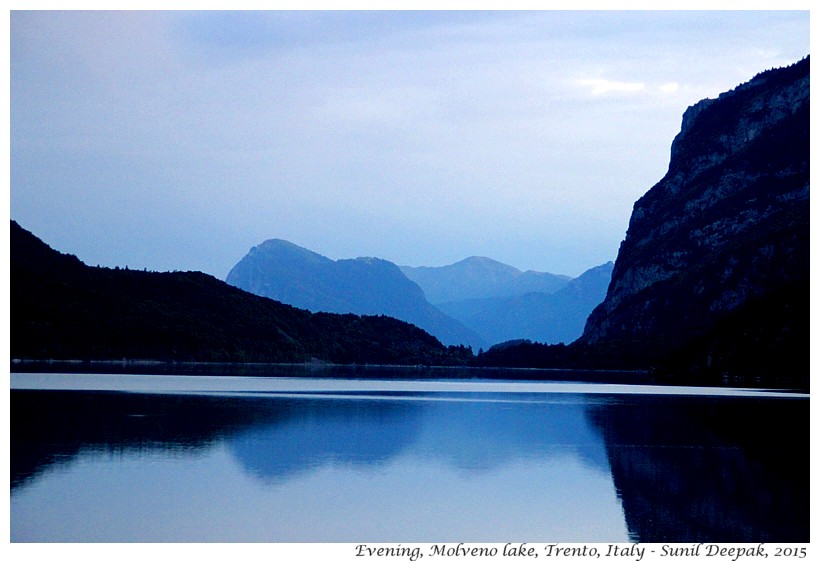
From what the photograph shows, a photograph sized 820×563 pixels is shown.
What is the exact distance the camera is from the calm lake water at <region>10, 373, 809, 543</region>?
3753 cm

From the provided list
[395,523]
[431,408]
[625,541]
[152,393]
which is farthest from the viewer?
[152,393]

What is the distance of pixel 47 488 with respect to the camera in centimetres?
4322

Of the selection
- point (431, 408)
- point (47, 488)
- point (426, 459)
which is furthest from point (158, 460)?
point (431, 408)

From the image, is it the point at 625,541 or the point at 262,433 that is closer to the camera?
the point at 625,541

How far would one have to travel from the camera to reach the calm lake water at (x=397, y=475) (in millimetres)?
37531

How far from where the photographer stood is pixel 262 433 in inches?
2677

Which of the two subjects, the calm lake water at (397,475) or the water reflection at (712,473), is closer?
the calm lake water at (397,475)

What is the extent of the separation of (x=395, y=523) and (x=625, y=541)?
27.1ft

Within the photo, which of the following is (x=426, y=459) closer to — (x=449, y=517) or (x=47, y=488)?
(x=449, y=517)

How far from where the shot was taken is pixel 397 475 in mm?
50844

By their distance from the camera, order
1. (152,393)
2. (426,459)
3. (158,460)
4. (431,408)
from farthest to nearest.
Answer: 1. (152,393)
2. (431,408)
3. (426,459)
4. (158,460)

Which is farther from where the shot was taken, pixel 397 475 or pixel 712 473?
pixel 712 473

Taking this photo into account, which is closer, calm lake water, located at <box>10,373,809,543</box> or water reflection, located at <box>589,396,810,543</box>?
calm lake water, located at <box>10,373,809,543</box>
